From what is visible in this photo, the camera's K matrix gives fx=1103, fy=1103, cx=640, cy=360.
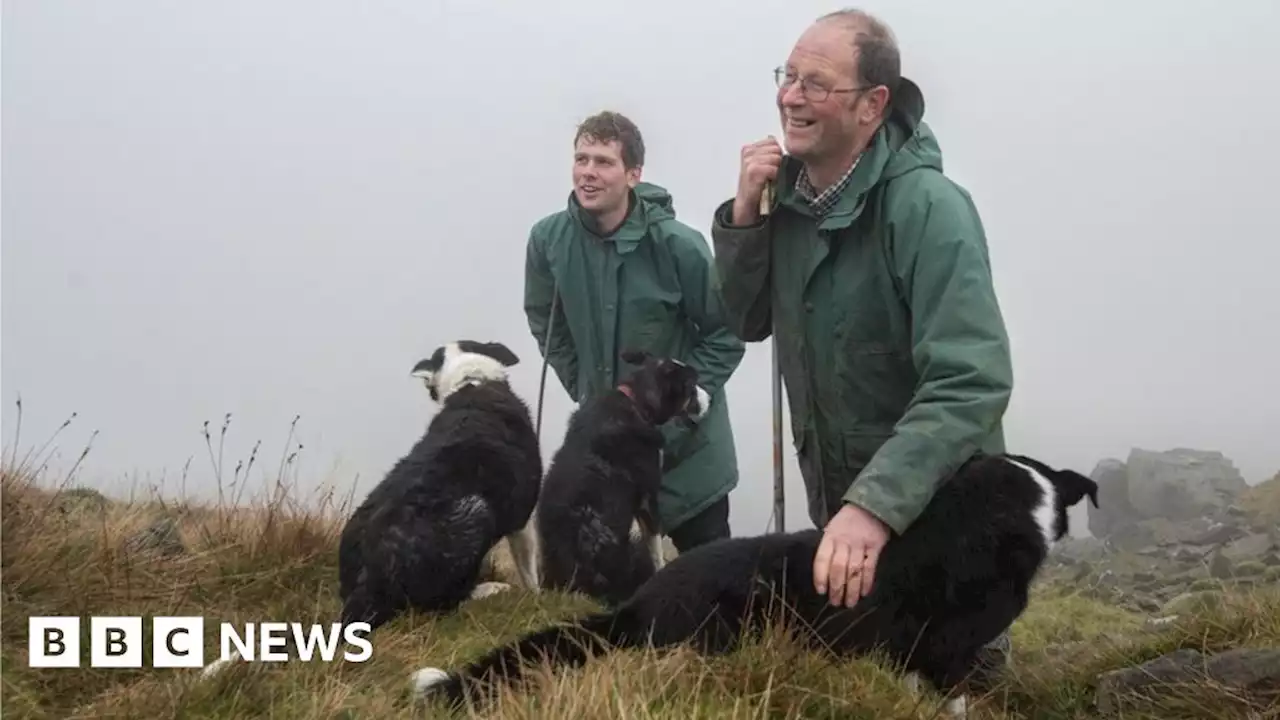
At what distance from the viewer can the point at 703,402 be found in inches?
263

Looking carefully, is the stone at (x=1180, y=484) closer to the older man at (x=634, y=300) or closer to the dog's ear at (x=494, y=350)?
the older man at (x=634, y=300)

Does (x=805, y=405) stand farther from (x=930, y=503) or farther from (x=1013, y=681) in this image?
(x=1013, y=681)

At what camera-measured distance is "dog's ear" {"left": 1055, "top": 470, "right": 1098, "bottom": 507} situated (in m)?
4.40

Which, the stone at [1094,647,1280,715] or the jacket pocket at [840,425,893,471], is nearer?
the stone at [1094,647,1280,715]

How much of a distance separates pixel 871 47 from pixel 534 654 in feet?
7.87

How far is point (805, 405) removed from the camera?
4.41 m

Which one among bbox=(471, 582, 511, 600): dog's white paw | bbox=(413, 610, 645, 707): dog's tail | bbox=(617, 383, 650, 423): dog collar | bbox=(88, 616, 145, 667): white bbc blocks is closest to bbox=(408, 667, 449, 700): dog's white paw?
bbox=(413, 610, 645, 707): dog's tail

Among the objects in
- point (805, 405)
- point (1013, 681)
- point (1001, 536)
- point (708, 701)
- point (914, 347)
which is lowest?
point (1013, 681)

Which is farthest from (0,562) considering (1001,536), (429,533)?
(1001,536)

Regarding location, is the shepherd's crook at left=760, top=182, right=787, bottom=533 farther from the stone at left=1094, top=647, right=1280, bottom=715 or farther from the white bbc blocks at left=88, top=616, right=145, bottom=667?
the white bbc blocks at left=88, top=616, right=145, bottom=667

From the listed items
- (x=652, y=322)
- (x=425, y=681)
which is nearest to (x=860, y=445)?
(x=425, y=681)

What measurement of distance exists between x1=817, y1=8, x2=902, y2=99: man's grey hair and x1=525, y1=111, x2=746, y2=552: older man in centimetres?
235

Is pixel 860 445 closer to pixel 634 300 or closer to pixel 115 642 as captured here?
pixel 634 300

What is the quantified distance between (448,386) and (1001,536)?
3.74 m
